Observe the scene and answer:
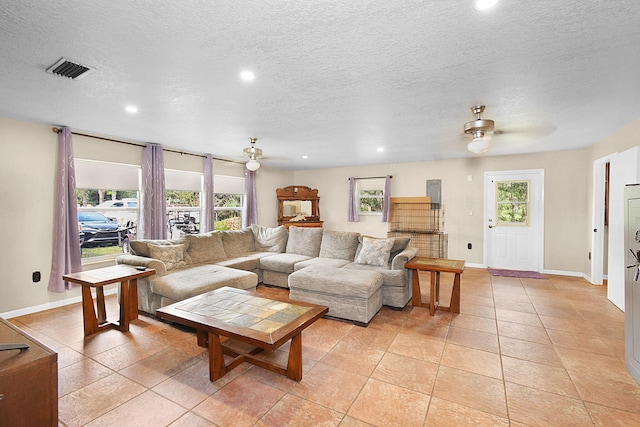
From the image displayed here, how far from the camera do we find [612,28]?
163cm

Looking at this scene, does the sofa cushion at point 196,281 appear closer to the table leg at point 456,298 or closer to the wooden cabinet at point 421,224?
the table leg at point 456,298

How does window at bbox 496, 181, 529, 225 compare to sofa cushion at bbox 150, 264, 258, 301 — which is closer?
sofa cushion at bbox 150, 264, 258, 301

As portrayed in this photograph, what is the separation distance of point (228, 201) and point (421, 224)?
442 cm

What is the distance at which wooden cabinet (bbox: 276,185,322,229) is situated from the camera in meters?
7.44

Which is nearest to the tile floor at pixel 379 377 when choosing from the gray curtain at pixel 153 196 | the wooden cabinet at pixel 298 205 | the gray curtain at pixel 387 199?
the gray curtain at pixel 153 196

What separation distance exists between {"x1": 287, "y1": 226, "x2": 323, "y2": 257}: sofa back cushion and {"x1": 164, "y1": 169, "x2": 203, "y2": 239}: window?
6.69 ft

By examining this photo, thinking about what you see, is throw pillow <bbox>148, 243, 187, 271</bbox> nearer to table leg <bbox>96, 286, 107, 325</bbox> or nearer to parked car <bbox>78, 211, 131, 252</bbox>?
table leg <bbox>96, 286, 107, 325</bbox>

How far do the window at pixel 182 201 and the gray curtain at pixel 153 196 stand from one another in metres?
0.36

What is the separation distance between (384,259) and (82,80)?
12.0 ft

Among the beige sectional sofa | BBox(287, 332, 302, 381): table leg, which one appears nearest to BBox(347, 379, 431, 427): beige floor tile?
BBox(287, 332, 302, 381): table leg

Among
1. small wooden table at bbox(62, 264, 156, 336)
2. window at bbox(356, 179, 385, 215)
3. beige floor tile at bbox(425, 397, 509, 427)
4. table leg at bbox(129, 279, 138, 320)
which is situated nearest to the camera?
beige floor tile at bbox(425, 397, 509, 427)

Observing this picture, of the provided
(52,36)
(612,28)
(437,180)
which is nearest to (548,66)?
(612,28)

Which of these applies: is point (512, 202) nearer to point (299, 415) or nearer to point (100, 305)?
point (299, 415)

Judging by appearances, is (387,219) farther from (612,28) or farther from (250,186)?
(612,28)
